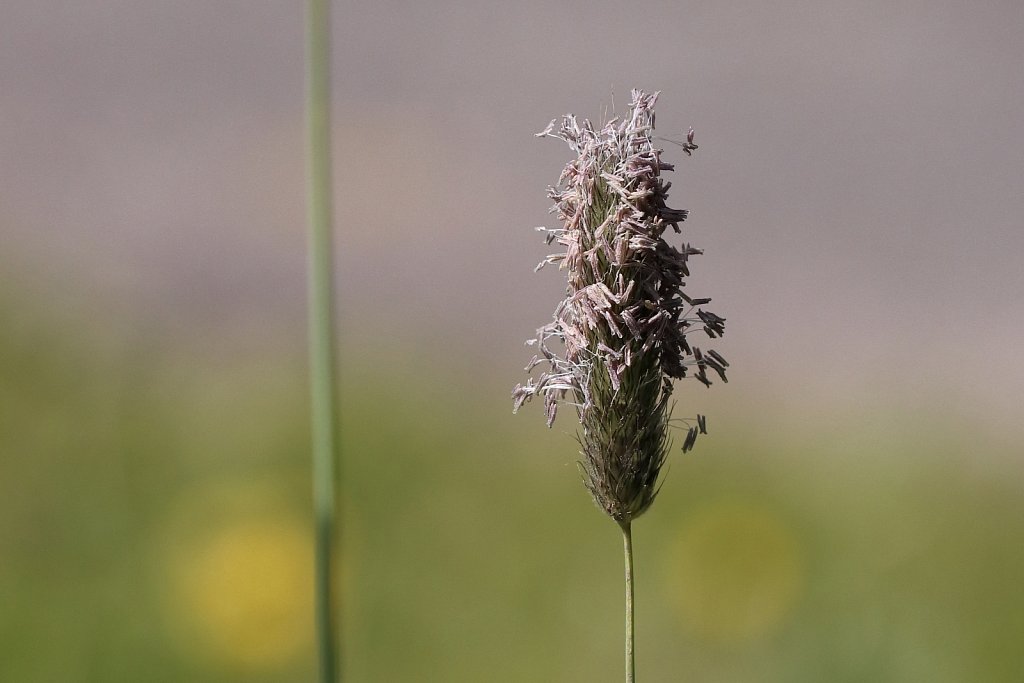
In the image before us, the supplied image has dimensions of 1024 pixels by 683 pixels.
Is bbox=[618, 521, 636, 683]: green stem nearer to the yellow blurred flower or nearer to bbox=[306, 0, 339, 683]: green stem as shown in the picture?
bbox=[306, 0, 339, 683]: green stem

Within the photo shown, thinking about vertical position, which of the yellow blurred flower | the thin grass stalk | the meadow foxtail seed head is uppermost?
the meadow foxtail seed head

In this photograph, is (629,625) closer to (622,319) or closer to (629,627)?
(629,627)

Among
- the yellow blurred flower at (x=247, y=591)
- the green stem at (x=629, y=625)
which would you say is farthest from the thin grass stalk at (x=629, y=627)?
the yellow blurred flower at (x=247, y=591)

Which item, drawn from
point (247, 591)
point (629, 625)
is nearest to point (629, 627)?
point (629, 625)

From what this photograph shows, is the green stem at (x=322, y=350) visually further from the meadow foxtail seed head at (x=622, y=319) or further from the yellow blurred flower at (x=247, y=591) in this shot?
the yellow blurred flower at (x=247, y=591)

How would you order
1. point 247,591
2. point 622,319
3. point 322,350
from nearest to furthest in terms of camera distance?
1. point 322,350
2. point 622,319
3. point 247,591

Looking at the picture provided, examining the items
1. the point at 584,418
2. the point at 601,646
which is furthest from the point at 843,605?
the point at 584,418

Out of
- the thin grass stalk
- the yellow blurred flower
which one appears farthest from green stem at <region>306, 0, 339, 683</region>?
the yellow blurred flower

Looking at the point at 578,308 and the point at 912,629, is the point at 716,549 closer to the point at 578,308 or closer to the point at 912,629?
the point at 912,629
